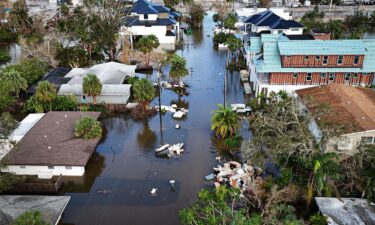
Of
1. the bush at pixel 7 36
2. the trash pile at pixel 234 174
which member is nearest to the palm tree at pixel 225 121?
the trash pile at pixel 234 174

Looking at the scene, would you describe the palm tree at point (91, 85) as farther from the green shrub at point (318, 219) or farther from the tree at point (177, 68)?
the green shrub at point (318, 219)

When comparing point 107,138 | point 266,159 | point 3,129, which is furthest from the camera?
point 107,138

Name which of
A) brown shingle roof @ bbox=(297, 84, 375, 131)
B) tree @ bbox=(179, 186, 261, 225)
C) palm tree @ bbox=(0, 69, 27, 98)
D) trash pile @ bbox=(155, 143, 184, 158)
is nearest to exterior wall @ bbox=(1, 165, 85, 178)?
trash pile @ bbox=(155, 143, 184, 158)

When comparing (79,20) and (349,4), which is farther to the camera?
(349,4)

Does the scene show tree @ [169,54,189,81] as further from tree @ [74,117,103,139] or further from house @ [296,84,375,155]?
tree @ [74,117,103,139]

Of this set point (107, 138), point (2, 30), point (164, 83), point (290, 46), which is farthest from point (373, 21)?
point (2, 30)

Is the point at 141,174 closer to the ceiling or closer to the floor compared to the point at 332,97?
closer to the floor

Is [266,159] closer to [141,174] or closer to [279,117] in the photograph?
[279,117]
